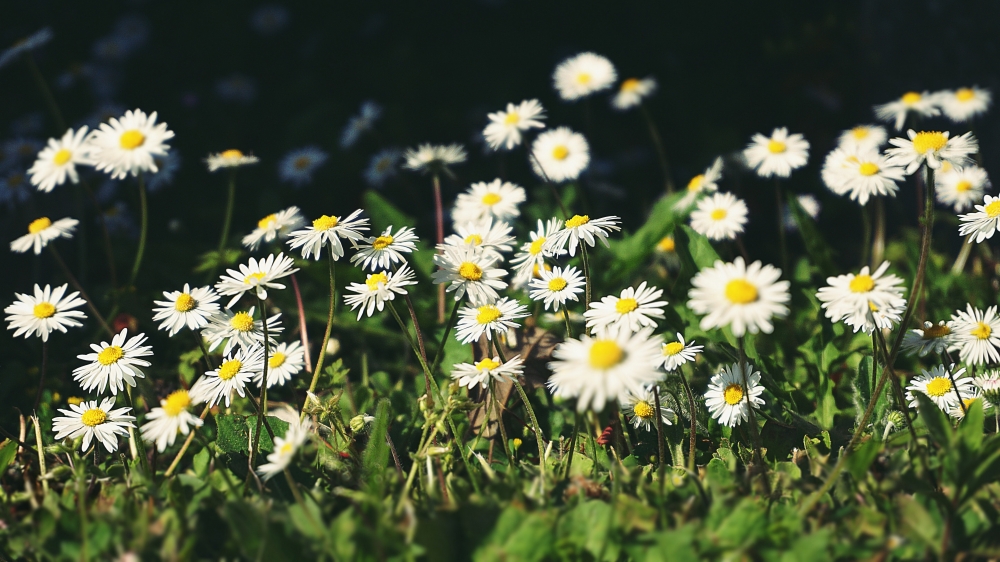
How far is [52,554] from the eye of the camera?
150cm

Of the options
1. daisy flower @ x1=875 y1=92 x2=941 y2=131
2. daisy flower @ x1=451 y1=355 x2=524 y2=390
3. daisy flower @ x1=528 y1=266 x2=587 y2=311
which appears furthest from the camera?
daisy flower @ x1=875 y1=92 x2=941 y2=131

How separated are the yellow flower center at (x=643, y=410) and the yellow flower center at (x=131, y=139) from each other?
153 cm

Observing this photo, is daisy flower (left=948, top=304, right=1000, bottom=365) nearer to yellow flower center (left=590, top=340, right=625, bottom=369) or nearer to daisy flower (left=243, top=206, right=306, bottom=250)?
yellow flower center (left=590, top=340, right=625, bottom=369)

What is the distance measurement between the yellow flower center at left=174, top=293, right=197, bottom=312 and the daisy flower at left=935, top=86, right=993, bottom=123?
2.57m

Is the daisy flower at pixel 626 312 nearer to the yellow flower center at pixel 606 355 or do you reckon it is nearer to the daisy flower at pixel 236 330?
the yellow flower center at pixel 606 355

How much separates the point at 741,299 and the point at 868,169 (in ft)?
3.76

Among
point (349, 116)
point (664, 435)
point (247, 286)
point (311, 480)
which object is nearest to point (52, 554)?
point (311, 480)

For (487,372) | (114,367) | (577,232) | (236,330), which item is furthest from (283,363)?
(577,232)

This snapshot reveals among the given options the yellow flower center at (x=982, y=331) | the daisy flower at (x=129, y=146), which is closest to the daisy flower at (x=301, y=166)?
the daisy flower at (x=129, y=146)

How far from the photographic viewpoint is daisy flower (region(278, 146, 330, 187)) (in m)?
3.59

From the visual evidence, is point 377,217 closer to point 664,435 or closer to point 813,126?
point 664,435

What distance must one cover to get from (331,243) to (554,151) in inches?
57.2

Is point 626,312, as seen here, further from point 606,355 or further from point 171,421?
point 171,421

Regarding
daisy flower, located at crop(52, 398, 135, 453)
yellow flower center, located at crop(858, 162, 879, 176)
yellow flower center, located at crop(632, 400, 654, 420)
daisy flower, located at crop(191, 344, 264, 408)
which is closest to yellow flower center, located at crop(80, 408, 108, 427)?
daisy flower, located at crop(52, 398, 135, 453)
